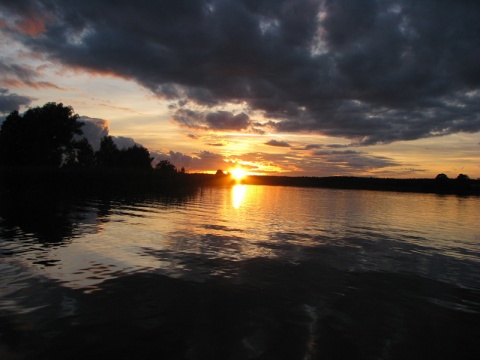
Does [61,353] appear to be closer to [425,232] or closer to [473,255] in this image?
[473,255]

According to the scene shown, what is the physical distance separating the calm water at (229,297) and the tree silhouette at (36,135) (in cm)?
10083

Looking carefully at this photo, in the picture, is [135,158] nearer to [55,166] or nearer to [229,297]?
[55,166]

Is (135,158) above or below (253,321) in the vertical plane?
above

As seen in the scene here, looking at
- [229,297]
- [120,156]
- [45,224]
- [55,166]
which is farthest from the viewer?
[120,156]

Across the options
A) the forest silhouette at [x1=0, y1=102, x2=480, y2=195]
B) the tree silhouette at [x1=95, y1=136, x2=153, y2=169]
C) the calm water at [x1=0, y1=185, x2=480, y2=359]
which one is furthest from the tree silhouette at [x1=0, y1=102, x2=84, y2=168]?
the calm water at [x1=0, y1=185, x2=480, y2=359]

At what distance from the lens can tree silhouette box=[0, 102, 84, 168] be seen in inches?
4183

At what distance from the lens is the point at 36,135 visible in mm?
105688

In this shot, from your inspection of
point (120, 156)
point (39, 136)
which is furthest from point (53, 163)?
point (120, 156)

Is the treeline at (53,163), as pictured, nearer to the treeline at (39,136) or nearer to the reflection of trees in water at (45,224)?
the treeline at (39,136)

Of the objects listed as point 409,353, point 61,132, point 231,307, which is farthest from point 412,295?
point 61,132

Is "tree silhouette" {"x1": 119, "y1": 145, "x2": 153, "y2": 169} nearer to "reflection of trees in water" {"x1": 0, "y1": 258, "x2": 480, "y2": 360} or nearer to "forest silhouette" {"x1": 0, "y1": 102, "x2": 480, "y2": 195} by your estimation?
"forest silhouette" {"x1": 0, "y1": 102, "x2": 480, "y2": 195}

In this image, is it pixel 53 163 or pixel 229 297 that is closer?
pixel 229 297

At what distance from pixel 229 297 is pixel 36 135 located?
11685 centimetres

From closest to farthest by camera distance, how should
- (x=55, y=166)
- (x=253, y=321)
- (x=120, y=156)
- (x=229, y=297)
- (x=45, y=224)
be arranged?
1. (x=253, y=321)
2. (x=229, y=297)
3. (x=45, y=224)
4. (x=55, y=166)
5. (x=120, y=156)
